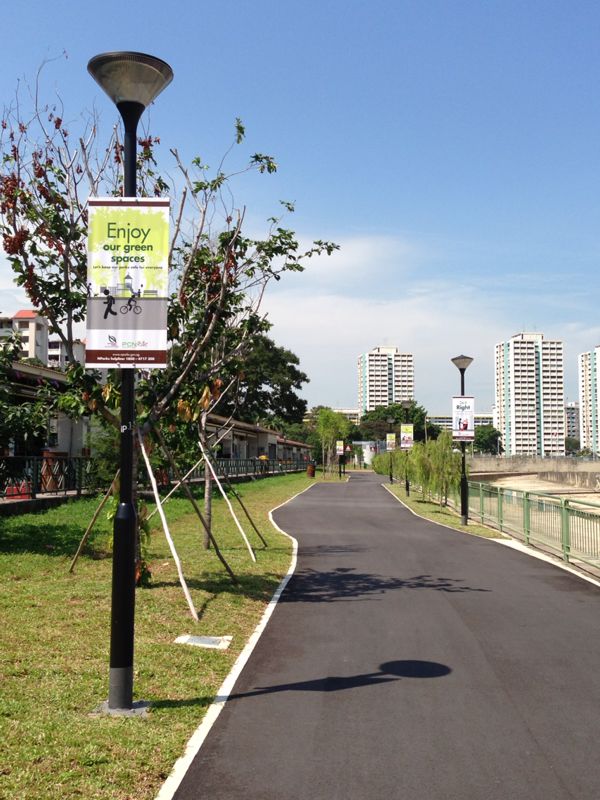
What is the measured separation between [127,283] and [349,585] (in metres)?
7.19

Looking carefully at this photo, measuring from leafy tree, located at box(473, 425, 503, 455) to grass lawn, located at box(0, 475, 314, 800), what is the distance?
572 ft

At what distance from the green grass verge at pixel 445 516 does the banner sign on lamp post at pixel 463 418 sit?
2.79m

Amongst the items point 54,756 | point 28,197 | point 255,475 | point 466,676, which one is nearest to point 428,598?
point 466,676

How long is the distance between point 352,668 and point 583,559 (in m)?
7.85

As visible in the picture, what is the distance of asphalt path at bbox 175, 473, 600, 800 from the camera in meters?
4.39

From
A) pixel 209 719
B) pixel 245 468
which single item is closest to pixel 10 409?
pixel 209 719

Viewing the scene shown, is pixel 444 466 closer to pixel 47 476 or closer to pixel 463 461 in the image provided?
pixel 463 461

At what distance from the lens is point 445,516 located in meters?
25.7

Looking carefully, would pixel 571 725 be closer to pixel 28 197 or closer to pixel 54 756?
pixel 54 756

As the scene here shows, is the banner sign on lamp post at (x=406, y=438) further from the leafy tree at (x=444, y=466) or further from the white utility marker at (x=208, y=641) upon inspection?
the white utility marker at (x=208, y=641)

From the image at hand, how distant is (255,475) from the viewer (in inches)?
2044

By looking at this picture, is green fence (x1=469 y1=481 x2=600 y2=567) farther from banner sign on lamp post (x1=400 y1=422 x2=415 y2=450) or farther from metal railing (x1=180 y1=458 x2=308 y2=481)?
metal railing (x1=180 y1=458 x2=308 y2=481)

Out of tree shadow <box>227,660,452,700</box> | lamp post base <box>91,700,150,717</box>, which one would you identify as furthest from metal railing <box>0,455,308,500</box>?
lamp post base <box>91,700,150,717</box>

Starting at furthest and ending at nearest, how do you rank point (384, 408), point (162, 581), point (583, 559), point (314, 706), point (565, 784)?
point (384, 408) → point (583, 559) → point (162, 581) → point (314, 706) → point (565, 784)
